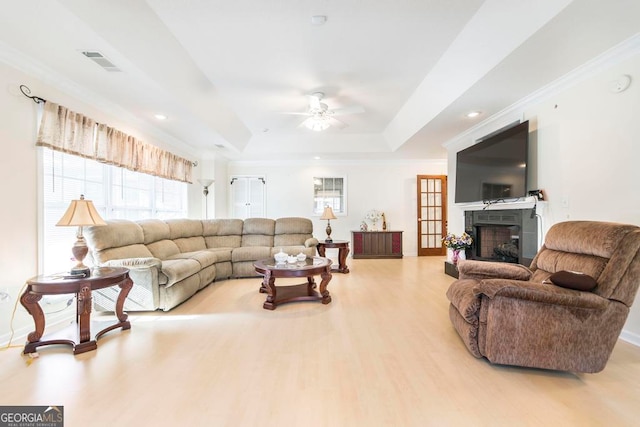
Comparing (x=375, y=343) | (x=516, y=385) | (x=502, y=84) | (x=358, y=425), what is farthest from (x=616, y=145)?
(x=358, y=425)

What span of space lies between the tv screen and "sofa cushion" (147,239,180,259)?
15.4 feet

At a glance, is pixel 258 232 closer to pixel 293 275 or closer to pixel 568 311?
pixel 293 275

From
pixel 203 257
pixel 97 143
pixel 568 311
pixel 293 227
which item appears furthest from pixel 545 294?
pixel 97 143

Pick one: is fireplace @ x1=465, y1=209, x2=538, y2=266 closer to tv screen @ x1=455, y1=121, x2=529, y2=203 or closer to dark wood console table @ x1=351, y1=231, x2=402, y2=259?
tv screen @ x1=455, y1=121, x2=529, y2=203

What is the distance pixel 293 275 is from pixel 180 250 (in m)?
2.32

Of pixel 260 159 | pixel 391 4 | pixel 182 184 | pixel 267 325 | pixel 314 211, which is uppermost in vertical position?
pixel 391 4

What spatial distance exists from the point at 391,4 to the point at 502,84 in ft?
4.99

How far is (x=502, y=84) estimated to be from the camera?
9.41 ft

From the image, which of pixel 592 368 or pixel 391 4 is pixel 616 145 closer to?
pixel 592 368

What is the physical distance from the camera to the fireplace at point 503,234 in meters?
3.30

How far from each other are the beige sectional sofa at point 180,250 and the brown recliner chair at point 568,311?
3.05m

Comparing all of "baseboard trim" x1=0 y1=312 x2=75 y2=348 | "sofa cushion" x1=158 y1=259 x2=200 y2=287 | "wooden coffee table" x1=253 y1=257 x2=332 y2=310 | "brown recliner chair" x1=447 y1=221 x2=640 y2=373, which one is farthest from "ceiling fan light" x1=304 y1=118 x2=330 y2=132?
"baseboard trim" x1=0 y1=312 x2=75 y2=348

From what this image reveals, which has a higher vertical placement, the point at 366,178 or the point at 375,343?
the point at 366,178

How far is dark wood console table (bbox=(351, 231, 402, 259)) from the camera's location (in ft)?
21.1
